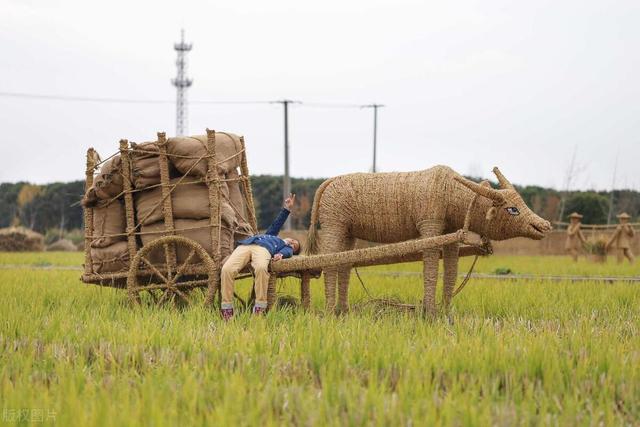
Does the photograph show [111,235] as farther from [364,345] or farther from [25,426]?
[25,426]

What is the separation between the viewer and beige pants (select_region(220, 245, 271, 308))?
537 cm

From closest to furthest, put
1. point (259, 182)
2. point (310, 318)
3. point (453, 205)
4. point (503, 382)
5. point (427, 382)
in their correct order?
point (427, 382), point (503, 382), point (310, 318), point (453, 205), point (259, 182)

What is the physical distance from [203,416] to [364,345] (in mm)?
1291

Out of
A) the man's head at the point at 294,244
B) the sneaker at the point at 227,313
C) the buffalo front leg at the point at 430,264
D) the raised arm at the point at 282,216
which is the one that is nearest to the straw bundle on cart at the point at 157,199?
the raised arm at the point at 282,216

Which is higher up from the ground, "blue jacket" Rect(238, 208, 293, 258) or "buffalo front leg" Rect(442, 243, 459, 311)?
"blue jacket" Rect(238, 208, 293, 258)

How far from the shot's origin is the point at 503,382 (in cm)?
331

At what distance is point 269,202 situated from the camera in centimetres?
3703

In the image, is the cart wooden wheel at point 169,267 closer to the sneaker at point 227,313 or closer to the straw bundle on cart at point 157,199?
the straw bundle on cart at point 157,199

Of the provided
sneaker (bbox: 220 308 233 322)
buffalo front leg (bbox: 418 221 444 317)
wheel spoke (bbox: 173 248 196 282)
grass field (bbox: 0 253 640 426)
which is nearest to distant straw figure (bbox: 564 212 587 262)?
grass field (bbox: 0 253 640 426)

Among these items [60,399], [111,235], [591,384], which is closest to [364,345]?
[591,384]

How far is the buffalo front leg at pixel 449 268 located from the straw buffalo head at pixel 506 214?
1.39 ft

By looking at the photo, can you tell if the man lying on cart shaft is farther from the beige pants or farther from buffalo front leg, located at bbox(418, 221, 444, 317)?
buffalo front leg, located at bbox(418, 221, 444, 317)

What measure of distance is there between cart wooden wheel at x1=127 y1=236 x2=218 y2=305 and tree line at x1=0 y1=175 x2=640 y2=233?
79.0ft

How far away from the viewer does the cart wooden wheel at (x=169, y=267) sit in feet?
18.6
